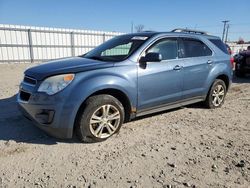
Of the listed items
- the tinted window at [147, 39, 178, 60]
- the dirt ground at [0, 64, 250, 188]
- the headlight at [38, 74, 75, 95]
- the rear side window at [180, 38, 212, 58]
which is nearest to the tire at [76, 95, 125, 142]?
the dirt ground at [0, 64, 250, 188]

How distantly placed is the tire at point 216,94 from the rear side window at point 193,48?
0.75m

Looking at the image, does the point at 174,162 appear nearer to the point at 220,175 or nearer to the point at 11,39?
the point at 220,175

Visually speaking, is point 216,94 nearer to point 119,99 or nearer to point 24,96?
point 119,99

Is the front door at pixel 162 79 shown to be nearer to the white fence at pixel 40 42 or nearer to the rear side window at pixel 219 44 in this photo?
the rear side window at pixel 219 44

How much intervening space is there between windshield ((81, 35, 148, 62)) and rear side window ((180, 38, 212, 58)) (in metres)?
0.93

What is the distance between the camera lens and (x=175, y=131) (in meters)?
4.36

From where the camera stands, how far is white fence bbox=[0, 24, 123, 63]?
15.6 m

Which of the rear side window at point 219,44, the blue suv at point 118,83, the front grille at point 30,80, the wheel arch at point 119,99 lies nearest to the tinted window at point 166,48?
the blue suv at point 118,83

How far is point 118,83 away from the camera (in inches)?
152

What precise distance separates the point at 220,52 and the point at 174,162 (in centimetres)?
347

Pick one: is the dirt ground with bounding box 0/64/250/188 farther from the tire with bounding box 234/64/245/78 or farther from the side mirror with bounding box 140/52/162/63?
the tire with bounding box 234/64/245/78

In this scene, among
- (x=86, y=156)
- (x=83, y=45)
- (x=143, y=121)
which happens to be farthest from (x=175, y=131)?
(x=83, y=45)

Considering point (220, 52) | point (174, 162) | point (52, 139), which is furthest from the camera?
point (220, 52)

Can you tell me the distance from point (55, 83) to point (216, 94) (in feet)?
12.7
